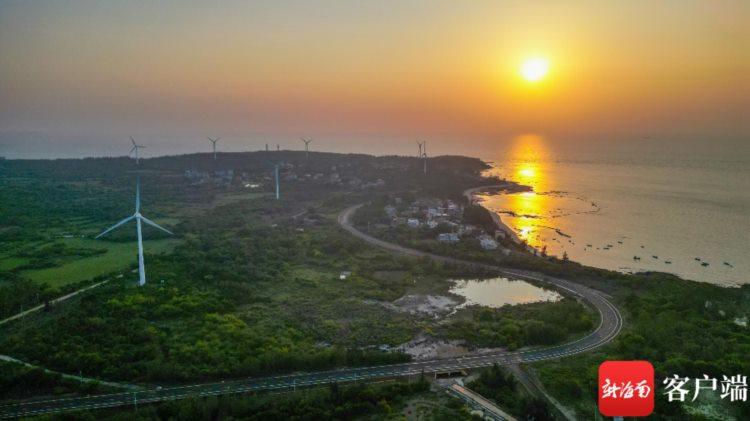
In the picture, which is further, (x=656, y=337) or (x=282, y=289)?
(x=282, y=289)

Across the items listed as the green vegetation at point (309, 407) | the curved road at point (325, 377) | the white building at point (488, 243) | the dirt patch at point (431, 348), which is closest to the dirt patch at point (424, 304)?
the dirt patch at point (431, 348)

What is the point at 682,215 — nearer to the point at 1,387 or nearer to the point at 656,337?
the point at 656,337

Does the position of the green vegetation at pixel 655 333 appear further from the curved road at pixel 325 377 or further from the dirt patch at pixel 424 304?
the dirt patch at pixel 424 304

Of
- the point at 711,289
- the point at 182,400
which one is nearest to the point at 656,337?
the point at 711,289

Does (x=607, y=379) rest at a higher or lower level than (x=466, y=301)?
higher

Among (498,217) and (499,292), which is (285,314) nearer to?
(499,292)

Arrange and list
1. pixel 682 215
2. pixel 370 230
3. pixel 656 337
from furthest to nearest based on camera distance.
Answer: pixel 682 215
pixel 370 230
pixel 656 337

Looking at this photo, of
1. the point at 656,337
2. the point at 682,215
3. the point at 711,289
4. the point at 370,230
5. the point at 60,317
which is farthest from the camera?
the point at 682,215
